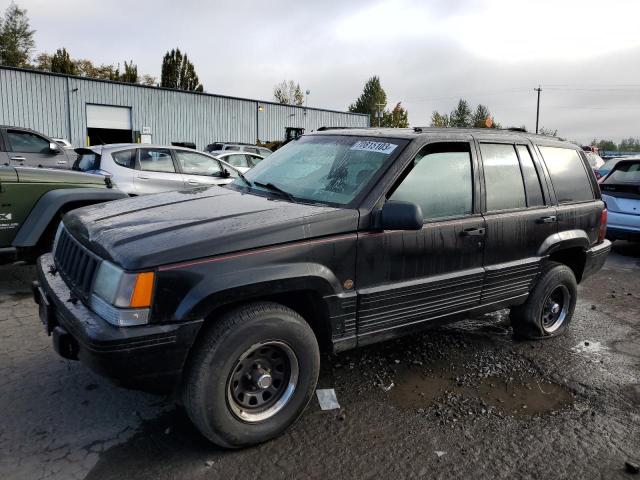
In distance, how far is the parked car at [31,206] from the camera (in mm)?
4914

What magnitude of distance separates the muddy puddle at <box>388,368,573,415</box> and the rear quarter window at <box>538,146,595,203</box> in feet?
5.40

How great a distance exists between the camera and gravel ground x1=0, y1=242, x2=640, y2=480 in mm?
2627

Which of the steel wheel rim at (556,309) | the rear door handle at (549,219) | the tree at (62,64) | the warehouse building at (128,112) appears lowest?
the steel wheel rim at (556,309)

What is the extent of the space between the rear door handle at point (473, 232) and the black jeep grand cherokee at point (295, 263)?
11 millimetres

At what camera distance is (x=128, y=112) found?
90.6 feet

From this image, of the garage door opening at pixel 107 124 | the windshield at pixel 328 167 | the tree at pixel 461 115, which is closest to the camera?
the windshield at pixel 328 167

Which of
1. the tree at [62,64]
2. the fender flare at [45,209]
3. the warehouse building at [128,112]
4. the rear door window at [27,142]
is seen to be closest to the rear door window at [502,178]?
the fender flare at [45,209]

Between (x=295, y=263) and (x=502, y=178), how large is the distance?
2041 mm

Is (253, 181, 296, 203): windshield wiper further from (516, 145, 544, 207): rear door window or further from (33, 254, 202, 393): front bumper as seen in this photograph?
(516, 145, 544, 207): rear door window

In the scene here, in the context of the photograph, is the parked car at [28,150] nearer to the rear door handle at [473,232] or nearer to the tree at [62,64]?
the rear door handle at [473,232]

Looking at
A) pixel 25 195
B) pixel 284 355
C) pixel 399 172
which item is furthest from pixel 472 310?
pixel 25 195

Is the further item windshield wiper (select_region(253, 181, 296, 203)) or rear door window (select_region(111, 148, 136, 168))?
rear door window (select_region(111, 148, 136, 168))

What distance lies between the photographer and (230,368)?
258 cm

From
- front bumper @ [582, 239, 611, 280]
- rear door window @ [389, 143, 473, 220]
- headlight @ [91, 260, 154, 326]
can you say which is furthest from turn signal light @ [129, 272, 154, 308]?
front bumper @ [582, 239, 611, 280]
